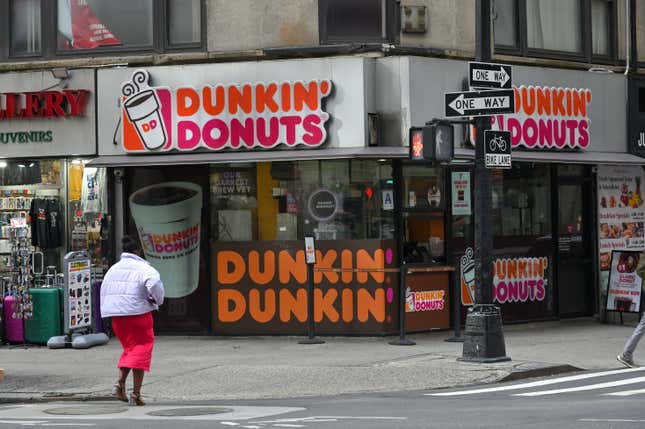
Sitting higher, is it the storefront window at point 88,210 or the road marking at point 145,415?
the storefront window at point 88,210

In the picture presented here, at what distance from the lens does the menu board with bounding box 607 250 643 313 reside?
21.7 metres

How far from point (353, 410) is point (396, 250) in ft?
Result: 25.1

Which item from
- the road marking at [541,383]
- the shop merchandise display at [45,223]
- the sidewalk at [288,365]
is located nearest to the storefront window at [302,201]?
the sidewalk at [288,365]

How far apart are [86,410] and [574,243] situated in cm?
1215

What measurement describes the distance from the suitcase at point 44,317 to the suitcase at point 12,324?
199 mm

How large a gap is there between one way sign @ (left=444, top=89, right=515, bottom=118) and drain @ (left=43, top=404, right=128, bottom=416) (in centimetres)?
601

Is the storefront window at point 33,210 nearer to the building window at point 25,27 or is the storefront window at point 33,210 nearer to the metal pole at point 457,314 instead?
the building window at point 25,27

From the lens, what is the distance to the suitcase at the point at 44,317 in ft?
63.9

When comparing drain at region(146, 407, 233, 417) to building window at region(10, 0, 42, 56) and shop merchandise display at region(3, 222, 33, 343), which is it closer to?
shop merchandise display at region(3, 222, 33, 343)

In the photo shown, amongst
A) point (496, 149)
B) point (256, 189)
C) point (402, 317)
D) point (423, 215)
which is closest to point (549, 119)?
point (423, 215)

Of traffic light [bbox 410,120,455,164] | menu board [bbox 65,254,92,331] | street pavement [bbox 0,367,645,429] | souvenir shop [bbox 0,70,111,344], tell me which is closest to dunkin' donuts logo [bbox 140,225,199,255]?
souvenir shop [bbox 0,70,111,344]

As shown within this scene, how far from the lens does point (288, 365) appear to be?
16.0 meters

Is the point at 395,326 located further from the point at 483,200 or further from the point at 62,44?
the point at 62,44

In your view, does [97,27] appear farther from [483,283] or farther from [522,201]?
[483,283]
